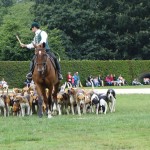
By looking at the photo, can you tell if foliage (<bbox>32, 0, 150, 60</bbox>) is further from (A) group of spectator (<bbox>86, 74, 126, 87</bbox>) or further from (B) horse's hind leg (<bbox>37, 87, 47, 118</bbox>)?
(B) horse's hind leg (<bbox>37, 87, 47, 118</bbox>)

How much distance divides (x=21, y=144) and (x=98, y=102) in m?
11.3

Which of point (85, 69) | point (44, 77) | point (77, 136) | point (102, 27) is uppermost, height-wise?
point (102, 27)

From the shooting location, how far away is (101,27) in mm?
68688

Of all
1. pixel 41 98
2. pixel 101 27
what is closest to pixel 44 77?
pixel 41 98

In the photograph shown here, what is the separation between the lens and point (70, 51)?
67.2 m

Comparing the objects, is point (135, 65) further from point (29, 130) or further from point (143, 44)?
point (29, 130)

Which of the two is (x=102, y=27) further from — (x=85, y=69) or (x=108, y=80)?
(x=108, y=80)

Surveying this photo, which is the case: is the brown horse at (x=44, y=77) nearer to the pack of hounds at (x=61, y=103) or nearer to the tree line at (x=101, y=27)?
the pack of hounds at (x=61, y=103)

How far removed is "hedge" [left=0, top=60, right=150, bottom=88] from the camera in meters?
51.2

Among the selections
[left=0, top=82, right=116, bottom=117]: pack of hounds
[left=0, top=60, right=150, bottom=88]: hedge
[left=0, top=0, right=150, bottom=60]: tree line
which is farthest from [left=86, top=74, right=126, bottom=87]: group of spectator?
[left=0, top=82, right=116, bottom=117]: pack of hounds

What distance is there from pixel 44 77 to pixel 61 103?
162 inches

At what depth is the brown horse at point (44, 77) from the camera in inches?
697

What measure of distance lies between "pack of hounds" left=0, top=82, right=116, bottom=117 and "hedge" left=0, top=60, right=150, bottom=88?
1135 inches

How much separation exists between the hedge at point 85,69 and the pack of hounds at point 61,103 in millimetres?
28832
